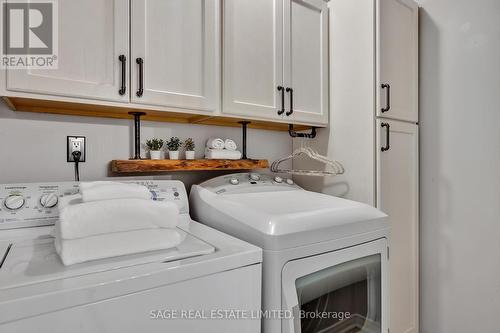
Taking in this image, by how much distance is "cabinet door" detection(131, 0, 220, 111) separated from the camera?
1.25 metres

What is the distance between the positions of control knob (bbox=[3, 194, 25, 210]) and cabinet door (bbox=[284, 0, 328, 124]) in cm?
128

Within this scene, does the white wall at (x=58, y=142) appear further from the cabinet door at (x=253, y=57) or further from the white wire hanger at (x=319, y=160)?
the white wire hanger at (x=319, y=160)

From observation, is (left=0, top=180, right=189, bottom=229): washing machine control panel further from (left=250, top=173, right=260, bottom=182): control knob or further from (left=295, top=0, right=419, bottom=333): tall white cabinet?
(left=295, top=0, right=419, bottom=333): tall white cabinet

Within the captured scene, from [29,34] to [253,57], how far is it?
948 millimetres

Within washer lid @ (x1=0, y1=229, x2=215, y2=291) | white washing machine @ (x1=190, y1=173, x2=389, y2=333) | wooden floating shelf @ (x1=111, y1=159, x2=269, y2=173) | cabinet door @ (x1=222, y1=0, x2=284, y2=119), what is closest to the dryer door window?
white washing machine @ (x1=190, y1=173, x2=389, y2=333)

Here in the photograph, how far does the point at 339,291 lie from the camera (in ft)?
4.02

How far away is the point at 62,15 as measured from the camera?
43.3 inches

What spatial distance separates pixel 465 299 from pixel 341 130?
121cm

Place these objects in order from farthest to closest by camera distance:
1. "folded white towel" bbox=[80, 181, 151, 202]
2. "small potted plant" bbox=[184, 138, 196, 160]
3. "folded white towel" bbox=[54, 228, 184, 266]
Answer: "small potted plant" bbox=[184, 138, 196, 160]
"folded white towel" bbox=[80, 181, 151, 202]
"folded white towel" bbox=[54, 228, 184, 266]

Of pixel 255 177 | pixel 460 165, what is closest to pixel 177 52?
pixel 255 177

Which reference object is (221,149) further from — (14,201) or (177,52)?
(14,201)

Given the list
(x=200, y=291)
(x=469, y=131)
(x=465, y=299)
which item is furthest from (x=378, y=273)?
(x=469, y=131)

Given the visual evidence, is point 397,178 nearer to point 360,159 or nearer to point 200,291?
point 360,159

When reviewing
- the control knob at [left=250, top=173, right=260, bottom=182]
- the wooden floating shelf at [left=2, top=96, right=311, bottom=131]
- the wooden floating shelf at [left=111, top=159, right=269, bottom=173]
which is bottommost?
the control knob at [left=250, top=173, right=260, bottom=182]
